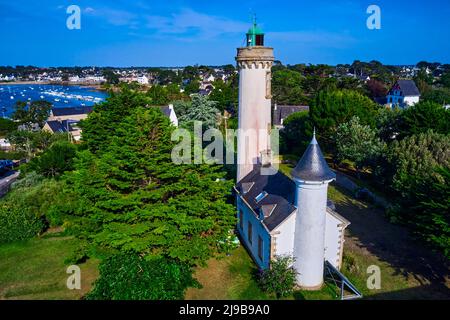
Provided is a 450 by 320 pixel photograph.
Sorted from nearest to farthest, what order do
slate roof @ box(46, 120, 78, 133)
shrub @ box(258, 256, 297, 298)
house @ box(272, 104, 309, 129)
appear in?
shrub @ box(258, 256, 297, 298) < house @ box(272, 104, 309, 129) < slate roof @ box(46, 120, 78, 133)

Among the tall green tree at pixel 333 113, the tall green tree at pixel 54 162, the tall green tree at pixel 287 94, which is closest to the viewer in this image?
the tall green tree at pixel 54 162

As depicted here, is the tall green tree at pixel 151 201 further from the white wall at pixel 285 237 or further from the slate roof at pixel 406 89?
the slate roof at pixel 406 89

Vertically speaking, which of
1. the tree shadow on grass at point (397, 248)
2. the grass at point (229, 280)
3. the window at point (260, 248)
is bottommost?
the grass at point (229, 280)

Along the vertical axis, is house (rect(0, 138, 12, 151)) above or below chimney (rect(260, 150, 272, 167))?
below

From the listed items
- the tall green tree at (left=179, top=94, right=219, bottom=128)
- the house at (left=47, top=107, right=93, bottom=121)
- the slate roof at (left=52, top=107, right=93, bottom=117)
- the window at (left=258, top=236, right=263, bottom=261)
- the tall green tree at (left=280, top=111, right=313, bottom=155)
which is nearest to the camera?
the window at (left=258, top=236, right=263, bottom=261)

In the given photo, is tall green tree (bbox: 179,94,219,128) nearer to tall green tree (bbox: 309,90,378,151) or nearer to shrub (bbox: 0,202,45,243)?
tall green tree (bbox: 309,90,378,151)

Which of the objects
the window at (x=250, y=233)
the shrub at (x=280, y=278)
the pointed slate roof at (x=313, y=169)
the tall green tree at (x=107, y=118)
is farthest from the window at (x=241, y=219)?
the tall green tree at (x=107, y=118)

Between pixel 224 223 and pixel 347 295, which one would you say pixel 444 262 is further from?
pixel 224 223

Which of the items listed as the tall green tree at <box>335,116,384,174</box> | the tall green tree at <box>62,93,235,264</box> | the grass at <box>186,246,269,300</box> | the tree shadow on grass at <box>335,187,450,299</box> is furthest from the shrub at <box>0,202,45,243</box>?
the tall green tree at <box>335,116,384,174</box>
